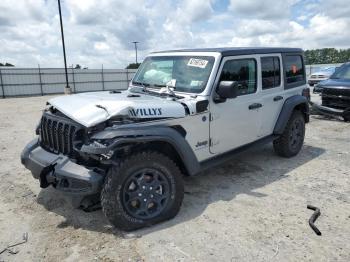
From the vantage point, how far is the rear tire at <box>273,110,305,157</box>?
233 inches

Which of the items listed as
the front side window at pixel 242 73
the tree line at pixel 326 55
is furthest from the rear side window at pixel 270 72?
the tree line at pixel 326 55

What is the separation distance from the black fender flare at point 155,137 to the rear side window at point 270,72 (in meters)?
2.03

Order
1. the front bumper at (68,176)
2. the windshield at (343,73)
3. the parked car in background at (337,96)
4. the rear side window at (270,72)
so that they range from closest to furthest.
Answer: the front bumper at (68,176) → the rear side window at (270,72) → the parked car in background at (337,96) → the windshield at (343,73)

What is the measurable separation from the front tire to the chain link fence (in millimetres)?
24805

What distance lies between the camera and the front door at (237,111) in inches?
173

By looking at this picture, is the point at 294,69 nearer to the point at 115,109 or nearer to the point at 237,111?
the point at 237,111

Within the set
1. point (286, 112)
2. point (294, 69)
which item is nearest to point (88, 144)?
point (286, 112)

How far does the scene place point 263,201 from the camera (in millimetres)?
4262

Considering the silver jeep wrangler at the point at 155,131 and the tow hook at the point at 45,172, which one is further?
the tow hook at the point at 45,172

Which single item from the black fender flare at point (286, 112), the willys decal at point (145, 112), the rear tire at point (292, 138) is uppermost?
the willys decal at point (145, 112)

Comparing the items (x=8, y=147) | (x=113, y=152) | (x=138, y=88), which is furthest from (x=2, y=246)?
(x=8, y=147)

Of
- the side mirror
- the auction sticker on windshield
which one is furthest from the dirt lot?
the auction sticker on windshield

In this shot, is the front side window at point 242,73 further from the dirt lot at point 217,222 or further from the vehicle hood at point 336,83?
the vehicle hood at point 336,83

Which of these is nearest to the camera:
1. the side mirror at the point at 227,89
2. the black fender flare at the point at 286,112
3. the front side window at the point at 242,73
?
the side mirror at the point at 227,89
